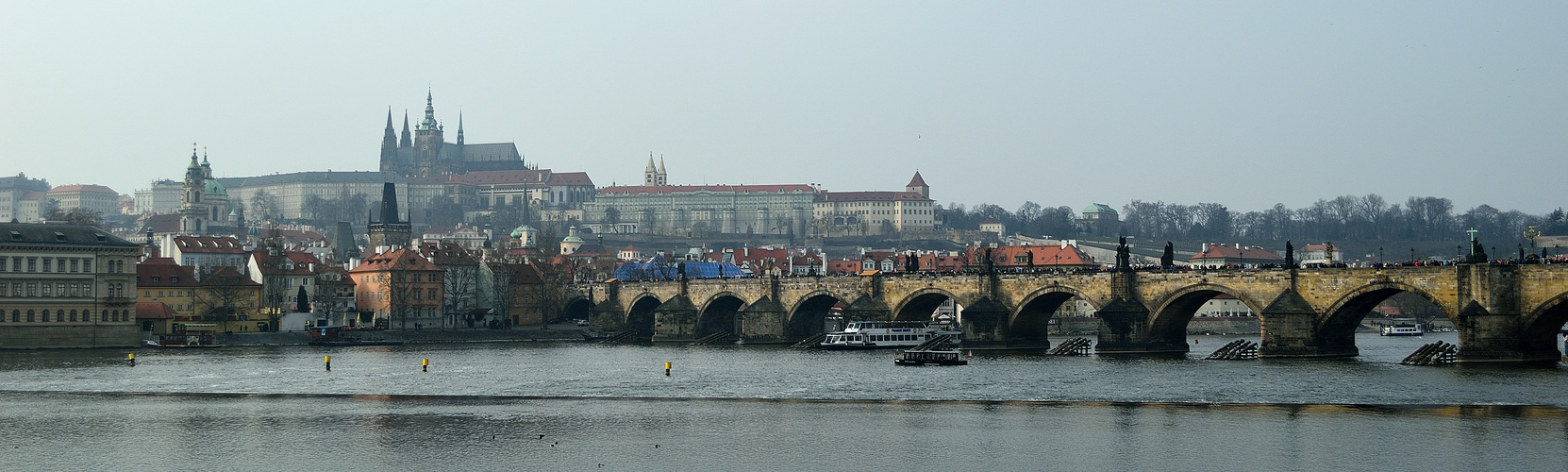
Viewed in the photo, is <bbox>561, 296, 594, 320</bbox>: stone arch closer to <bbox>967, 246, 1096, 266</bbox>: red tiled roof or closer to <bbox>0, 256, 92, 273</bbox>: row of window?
<bbox>0, 256, 92, 273</bbox>: row of window

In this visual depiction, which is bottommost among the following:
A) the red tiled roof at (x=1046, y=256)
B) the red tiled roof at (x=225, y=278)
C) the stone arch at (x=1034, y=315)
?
the stone arch at (x=1034, y=315)

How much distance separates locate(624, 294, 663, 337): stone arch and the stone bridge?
2417 millimetres

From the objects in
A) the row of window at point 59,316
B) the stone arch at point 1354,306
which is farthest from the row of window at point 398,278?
the stone arch at point 1354,306

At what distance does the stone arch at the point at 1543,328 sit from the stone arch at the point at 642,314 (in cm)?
6870

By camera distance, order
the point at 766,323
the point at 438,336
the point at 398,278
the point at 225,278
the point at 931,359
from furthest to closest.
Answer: the point at 398,278
the point at 225,278
the point at 438,336
the point at 766,323
the point at 931,359

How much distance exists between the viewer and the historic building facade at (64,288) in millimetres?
94938

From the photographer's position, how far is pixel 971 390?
60.4m

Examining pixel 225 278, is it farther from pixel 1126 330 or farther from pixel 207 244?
pixel 1126 330

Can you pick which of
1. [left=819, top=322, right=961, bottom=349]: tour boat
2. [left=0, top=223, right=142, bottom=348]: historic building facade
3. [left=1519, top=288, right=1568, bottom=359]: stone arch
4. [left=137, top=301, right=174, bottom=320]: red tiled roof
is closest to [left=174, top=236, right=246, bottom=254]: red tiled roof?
[left=137, top=301, right=174, bottom=320]: red tiled roof

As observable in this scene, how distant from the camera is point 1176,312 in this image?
81.5 meters

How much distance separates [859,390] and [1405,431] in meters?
22.0

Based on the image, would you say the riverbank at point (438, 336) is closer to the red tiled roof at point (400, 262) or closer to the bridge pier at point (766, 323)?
the red tiled roof at point (400, 262)

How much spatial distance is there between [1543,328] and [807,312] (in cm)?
5139

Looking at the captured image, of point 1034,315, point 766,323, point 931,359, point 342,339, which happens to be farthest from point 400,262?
point 931,359
